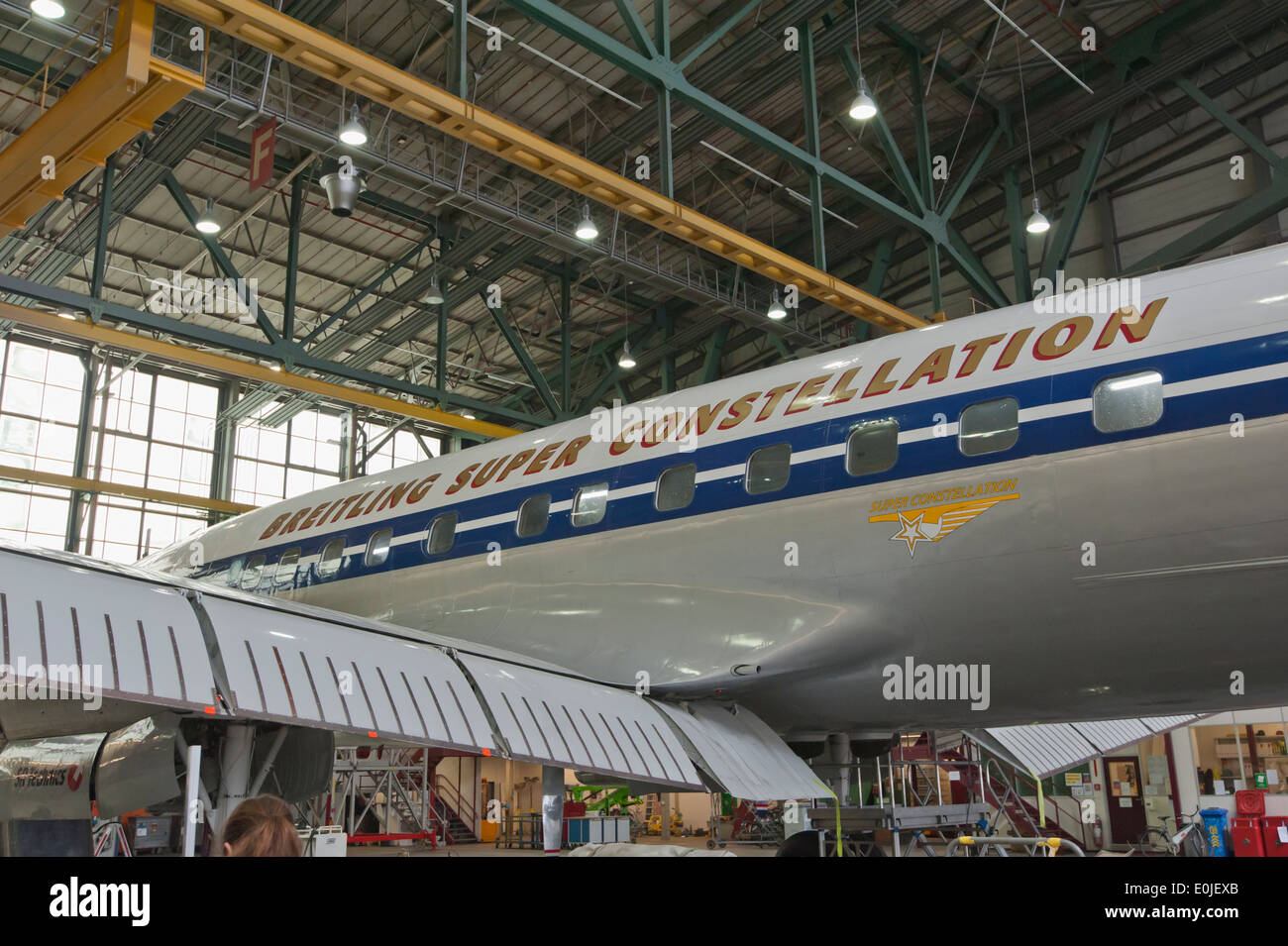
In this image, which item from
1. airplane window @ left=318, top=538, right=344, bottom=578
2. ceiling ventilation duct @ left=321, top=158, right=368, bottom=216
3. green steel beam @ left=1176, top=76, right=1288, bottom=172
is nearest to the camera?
airplane window @ left=318, top=538, right=344, bottom=578

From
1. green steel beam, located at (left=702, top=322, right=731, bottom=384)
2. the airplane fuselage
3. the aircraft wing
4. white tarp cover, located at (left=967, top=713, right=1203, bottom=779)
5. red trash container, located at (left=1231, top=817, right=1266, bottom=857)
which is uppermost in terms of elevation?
green steel beam, located at (left=702, top=322, right=731, bottom=384)

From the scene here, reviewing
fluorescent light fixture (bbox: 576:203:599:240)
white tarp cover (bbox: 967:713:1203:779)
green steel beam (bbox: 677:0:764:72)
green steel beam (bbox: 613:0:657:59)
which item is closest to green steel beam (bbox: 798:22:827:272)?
green steel beam (bbox: 677:0:764:72)

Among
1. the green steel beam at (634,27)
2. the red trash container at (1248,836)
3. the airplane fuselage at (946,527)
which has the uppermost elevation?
the green steel beam at (634,27)

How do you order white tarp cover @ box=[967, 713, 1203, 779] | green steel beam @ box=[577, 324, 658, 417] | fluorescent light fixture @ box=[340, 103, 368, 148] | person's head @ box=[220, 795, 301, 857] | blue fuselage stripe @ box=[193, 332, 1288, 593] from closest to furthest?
1. person's head @ box=[220, 795, 301, 857]
2. blue fuselage stripe @ box=[193, 332, 1288, 593]
3. white tarp cover @ box=[967, 713, 1203, 779]
4. fluorescent light fixture @ box=[340, 103, 368, 148]
5. green steel beam @ box=[577, 324, 658, 417]

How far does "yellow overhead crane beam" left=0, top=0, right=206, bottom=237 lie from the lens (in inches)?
454

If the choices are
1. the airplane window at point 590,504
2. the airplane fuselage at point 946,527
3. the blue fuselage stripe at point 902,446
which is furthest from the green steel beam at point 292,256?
the airplane window at point 590,504

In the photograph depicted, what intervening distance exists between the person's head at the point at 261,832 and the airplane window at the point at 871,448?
5466 millimetres

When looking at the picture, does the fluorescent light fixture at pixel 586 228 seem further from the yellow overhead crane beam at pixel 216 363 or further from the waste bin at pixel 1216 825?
the waste bin at pixel 1216 825

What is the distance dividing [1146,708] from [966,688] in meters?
1.44

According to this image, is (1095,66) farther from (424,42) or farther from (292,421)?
(292,421)

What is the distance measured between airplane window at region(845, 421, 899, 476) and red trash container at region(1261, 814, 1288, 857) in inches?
665

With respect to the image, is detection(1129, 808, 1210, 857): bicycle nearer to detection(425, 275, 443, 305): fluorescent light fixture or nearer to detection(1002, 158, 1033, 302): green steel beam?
detection(1002, 158, 1033, 302): green steel beam

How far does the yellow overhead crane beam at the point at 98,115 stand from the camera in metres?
11.5
